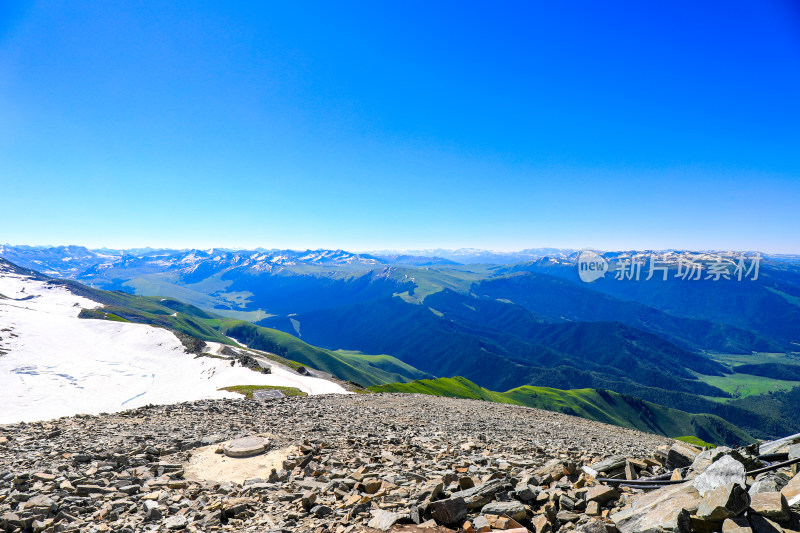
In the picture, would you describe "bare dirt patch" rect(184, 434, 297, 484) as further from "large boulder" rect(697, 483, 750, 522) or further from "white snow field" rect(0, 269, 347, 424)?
"white snow field" rect(0, 269, 347, 424)

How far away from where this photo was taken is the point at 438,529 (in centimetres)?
934

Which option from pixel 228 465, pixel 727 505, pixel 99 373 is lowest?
pixel 99 373

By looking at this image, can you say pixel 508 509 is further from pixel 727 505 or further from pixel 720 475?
pixel 720 475

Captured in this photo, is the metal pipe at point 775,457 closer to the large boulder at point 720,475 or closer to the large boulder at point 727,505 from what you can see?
the large boulder at point 720,475

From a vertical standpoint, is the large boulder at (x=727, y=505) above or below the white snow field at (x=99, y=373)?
above

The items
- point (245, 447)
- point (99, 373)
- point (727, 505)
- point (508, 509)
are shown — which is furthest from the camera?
point (99, 373)

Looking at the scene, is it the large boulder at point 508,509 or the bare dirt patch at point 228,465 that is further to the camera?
the bare dirt patch at point 228,465

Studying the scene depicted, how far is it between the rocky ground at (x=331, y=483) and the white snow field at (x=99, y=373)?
34515mm

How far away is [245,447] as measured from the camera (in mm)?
19141

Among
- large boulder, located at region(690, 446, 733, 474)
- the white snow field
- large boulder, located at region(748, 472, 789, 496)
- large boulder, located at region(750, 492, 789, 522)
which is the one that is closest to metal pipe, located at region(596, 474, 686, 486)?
large boulder, located at region(690, 446, 733, 474)

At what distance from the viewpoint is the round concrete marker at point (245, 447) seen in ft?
61.2

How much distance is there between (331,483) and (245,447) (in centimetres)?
893

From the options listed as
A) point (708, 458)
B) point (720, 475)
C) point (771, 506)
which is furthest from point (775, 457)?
point (771, 506)

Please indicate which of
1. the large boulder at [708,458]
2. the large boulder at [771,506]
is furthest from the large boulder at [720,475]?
the large boulder at [708,458]
